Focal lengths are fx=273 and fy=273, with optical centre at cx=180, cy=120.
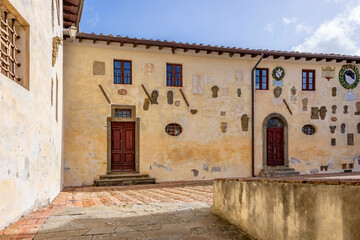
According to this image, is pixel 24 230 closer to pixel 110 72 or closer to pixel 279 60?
pixel 110 72

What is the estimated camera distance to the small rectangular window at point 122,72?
34.1 feet

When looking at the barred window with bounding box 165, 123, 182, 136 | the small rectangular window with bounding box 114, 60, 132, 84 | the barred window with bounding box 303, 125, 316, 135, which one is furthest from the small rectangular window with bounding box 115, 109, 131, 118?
the barred window with bounding box 303, 125, 316, 135

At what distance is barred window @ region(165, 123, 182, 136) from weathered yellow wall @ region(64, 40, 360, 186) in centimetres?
18

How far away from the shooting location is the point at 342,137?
41.8 feet

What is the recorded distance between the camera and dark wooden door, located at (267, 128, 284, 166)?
39.7 feet

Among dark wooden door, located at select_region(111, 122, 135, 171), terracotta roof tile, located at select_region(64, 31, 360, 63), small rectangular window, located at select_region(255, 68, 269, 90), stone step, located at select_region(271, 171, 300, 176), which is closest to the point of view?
terracotta roof tile, located at select_region(64, 31, 360, 63)

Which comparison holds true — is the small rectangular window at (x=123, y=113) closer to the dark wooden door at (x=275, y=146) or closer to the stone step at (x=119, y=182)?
the stone step at (x=119, y=182)

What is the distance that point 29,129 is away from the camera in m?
4.17

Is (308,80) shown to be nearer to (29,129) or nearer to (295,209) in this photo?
(295,209)

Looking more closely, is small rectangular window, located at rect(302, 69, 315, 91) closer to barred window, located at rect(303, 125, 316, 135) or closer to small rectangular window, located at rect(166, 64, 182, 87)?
barred window, located at rect(303, 125, 316, 135)

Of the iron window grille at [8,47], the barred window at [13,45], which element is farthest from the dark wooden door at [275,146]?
the iron window grille at [8,47]

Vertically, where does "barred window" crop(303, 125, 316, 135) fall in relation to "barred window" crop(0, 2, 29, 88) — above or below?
below

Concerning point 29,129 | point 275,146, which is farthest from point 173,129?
point 29,129

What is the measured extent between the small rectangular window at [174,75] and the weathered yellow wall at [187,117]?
0.67 feet
